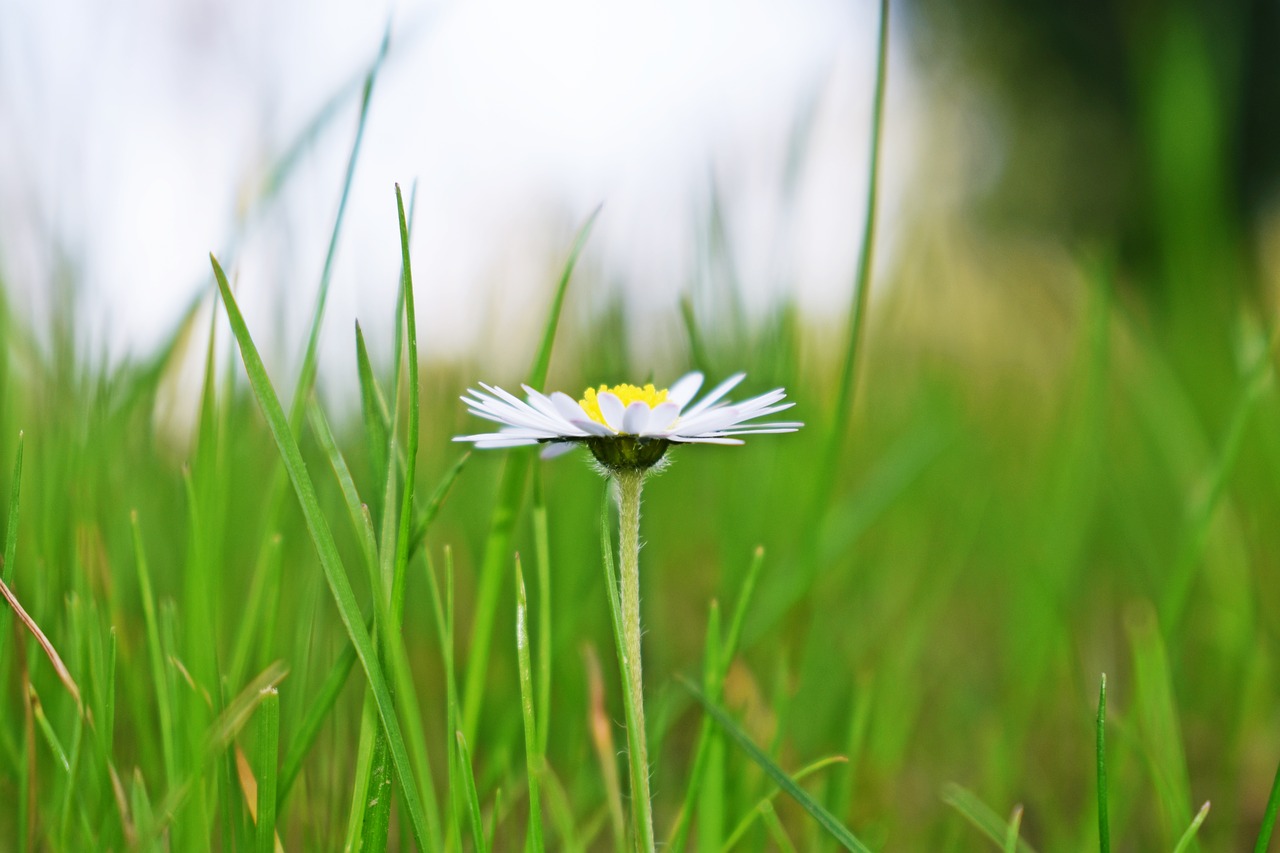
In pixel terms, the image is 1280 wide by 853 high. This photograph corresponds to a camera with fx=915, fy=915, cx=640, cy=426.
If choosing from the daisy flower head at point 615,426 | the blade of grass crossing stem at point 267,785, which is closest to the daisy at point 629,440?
the daisy flower head at point 615,426

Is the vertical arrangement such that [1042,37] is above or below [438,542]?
above

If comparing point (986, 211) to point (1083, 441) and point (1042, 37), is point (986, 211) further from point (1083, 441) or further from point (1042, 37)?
point (1083, 441)

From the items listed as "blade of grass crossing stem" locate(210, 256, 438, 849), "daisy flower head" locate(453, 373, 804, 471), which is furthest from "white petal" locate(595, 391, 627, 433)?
"blade of grass crossing stem" locate(210, 256, 438, 849)

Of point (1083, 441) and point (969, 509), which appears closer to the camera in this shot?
point (1083, 441)

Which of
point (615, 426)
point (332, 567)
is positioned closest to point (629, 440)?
point (615, 426)

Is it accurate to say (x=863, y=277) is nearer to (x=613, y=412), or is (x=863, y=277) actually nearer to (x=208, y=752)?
(x=613, y=412)

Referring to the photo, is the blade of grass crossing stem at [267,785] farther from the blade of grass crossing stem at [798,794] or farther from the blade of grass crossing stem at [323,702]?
the blade of grass crossing stem at [798,794]

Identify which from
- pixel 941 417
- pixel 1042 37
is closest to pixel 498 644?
pixel 941 417
